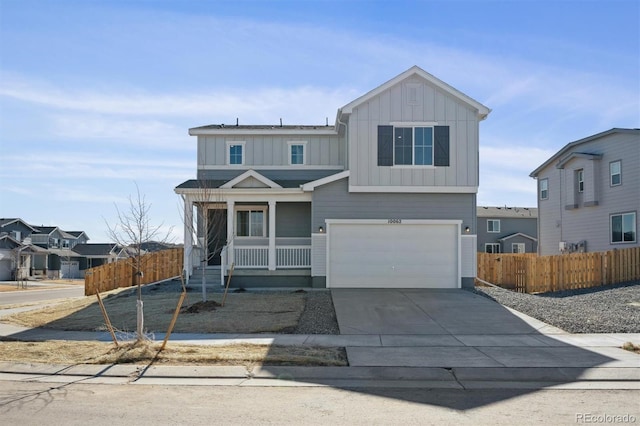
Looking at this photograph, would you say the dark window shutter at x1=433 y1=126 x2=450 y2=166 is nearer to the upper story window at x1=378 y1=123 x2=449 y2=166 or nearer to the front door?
the upper story window at x1=378 y1=123 x2=449 y2=166

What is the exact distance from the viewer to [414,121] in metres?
21.6

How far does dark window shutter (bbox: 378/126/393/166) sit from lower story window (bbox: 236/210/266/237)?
5.85m

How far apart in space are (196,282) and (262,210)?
4210mm

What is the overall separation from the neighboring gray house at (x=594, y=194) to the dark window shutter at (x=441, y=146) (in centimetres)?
1128

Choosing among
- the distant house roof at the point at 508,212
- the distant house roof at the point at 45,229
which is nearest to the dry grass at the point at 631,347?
the distant house roof at the point at 508,212

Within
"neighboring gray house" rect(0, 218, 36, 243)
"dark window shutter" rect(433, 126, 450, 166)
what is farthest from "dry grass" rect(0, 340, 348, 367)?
"neighboring gray house" rect(0, 218, 36, 243)

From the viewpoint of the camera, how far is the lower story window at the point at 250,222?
80.2 feet

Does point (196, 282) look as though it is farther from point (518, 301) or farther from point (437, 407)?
point (437, 407)

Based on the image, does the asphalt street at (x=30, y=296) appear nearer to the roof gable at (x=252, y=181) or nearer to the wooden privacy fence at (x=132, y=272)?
the wooden privacy fence at (x=132, y=272)

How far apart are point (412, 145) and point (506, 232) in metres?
34.5

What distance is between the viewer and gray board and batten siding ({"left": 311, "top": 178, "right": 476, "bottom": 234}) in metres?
21.6

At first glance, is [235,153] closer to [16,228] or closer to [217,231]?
[217,231]

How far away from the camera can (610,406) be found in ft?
24.6

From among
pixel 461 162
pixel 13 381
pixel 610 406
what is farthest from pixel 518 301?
pixel 13 381
